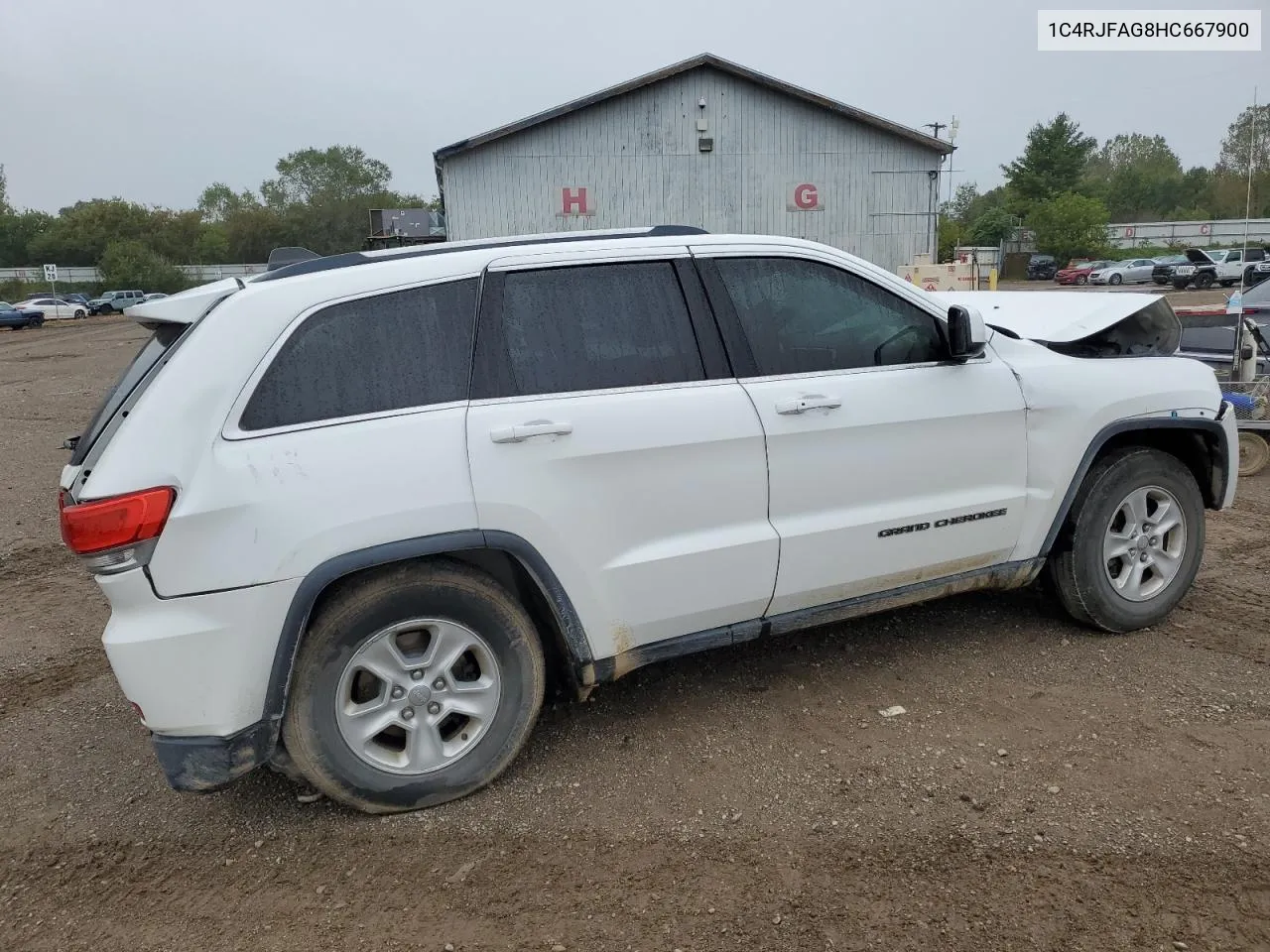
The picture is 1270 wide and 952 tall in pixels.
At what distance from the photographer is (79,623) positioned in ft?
16.8

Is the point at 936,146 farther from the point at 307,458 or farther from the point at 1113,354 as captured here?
the point at 307,458

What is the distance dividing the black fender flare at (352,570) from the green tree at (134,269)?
70498mm

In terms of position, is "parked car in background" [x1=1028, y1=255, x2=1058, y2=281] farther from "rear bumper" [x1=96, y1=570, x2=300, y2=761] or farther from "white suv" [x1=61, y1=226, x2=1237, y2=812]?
"rear bumper" [x1=96, y1=570, x2=300, y2=761]

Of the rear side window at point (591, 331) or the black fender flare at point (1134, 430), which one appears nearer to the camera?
the rear side window at point (591, 331)

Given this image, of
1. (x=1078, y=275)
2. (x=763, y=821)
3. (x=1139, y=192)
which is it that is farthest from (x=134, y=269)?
(x=1139, y=192)

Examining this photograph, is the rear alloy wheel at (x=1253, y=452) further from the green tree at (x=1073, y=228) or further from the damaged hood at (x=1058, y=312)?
the green tree at (x=1073, y=228)

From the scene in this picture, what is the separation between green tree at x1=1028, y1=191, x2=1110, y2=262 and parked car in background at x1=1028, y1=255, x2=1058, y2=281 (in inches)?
169

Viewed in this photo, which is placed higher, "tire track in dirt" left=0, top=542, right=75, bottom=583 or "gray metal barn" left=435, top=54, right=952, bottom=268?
"gray metal barn" left=435, top=54, right=952, bottom=268

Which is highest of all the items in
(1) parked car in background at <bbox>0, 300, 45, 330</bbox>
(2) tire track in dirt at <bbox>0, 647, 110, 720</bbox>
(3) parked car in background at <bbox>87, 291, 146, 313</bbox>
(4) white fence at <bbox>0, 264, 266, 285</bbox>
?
(4) white fence at <bbox>0, 264, 266, 285</bbox>

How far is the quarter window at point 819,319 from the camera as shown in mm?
3592

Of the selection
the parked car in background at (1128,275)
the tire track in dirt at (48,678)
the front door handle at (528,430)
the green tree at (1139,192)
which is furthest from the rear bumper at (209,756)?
the green tree at (1139,192)

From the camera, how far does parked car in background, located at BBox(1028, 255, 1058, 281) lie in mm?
55750

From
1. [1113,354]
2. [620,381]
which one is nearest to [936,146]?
[1113,354]

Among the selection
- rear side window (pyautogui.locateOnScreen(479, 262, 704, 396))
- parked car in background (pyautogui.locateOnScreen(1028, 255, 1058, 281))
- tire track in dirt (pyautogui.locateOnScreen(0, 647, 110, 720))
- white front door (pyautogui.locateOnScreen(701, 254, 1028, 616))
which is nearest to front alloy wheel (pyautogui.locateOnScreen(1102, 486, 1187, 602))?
white front door (pyautogui.locateOnScreen(701, 254, 1028, 616))
